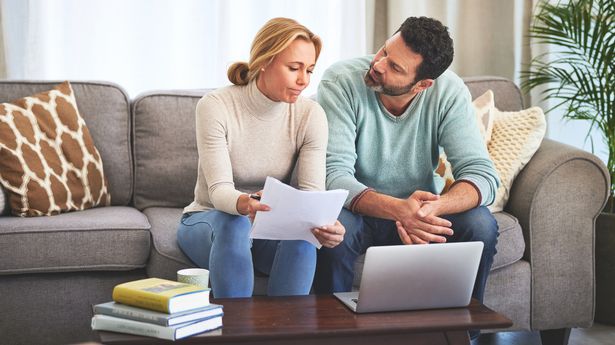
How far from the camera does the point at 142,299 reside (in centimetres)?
160

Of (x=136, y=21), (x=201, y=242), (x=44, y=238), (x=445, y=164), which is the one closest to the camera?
(x=201, y=242)

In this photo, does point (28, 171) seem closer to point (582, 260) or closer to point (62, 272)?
point (62, 272)

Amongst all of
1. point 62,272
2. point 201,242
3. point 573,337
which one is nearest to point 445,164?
point 573,337

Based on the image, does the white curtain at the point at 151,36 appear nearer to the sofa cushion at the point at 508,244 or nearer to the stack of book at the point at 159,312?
the sofa cushion at the point at 508,244

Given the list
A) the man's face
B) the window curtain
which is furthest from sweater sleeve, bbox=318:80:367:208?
the window curtain

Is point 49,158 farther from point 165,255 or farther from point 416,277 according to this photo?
point 416,277

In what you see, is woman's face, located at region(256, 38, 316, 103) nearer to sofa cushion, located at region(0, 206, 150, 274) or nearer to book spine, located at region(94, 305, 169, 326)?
sofa cushion, located at region(0, 206, 150, 274)

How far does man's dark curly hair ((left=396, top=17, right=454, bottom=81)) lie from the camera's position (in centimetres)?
244

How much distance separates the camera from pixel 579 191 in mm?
2670

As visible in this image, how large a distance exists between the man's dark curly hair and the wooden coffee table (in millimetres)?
857

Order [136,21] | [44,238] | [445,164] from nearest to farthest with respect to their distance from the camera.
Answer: [44,238] < [445,164] < [136,21]

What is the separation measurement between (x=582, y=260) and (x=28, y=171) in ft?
5.84

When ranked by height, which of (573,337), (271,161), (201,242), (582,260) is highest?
(271,161)

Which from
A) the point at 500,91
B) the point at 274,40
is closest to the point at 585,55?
the point at 500,91
